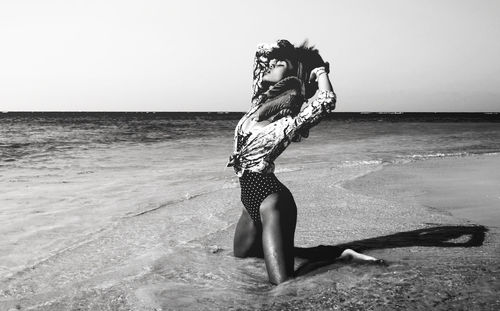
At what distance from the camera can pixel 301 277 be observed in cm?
276

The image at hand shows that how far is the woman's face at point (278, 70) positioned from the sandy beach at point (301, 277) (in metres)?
1.38

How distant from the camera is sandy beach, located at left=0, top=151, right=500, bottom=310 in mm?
2371

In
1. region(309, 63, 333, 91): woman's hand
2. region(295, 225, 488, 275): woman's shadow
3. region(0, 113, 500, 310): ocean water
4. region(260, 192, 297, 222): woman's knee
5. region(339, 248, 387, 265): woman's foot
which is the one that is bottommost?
region(0, 113, 500, 310): ocean water

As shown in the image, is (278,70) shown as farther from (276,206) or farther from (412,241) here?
(412,241)

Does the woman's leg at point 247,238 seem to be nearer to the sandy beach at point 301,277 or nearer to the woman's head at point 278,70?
the sandy beach at point 301,277

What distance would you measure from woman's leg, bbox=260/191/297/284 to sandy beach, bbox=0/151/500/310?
100mm

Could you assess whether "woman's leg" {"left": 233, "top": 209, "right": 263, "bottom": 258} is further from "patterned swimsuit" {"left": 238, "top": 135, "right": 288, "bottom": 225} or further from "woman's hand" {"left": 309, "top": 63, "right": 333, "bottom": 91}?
"woman's hand" {"left": 309, "top": 63, "right": 333, "bottom": 91}

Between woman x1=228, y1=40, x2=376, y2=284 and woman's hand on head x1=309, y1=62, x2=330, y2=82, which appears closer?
woman x1=228, y1=40, x2=376, y2=284

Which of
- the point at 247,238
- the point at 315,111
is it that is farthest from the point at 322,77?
the point at 247,238

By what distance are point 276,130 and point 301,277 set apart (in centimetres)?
97

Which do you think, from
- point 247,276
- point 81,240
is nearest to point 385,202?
point 247,276

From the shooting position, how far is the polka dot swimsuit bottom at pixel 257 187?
2996mm

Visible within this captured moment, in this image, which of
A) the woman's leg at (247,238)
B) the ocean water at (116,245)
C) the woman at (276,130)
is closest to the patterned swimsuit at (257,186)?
the woman at (276,130)

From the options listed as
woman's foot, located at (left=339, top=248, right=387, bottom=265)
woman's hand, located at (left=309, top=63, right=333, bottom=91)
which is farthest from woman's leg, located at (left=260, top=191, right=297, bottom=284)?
woman's hand, located at (left=309, top=63, right=333, bottom=91)
